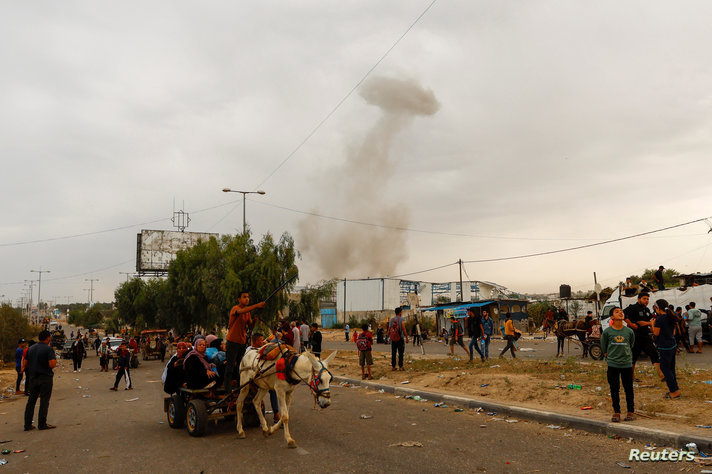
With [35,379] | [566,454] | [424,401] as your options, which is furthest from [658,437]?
[35,379]

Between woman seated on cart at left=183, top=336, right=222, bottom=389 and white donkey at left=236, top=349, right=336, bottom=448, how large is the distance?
903 millimetres

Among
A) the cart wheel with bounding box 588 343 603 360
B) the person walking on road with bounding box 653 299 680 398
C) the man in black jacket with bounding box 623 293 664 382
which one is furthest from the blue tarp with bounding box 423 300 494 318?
the person walking on road with bounding box 653 299 680 398

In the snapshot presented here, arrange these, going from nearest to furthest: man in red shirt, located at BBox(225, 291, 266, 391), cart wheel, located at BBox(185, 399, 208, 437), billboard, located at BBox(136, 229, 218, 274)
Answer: cart wheel, located at BBox(185, 399, 208, 437)
man in red shirt, located at BBox(225, 291, 266, 391)
billboard, located at BBox(136, 229, 218, 274)

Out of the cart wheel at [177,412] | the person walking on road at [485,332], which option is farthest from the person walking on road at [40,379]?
the person walking on road at [485,332]

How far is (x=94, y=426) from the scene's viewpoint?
1045 cm

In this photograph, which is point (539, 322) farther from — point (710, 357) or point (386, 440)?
point (386, 440)

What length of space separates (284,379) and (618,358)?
17.5 ft

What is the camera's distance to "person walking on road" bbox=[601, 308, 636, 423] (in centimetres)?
815

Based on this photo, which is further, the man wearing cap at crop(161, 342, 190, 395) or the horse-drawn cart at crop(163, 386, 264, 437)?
the man wearing cap at crop(161, 342, 190, 395)

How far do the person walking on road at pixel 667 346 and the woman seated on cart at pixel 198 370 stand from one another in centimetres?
838

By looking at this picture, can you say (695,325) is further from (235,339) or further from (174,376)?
(174,376)

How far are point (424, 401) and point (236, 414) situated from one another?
17.5 feet

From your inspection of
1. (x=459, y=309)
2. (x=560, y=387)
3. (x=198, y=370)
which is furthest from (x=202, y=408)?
(x=459, y=309)

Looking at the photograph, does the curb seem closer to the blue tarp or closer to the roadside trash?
the roadside trash
